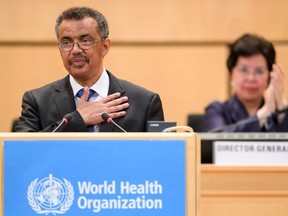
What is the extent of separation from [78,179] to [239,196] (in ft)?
3.33

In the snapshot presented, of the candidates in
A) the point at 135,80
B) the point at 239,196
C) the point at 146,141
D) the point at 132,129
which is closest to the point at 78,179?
the point at 146,141

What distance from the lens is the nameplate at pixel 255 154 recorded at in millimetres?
2859

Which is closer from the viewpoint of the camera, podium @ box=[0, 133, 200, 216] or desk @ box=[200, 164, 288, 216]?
podium @ box=[0, 133, 200, 216]

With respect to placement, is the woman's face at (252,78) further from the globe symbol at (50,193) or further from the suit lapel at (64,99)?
the globe symbol at (50,193)

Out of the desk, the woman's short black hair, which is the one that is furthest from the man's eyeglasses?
the woman's short black hair

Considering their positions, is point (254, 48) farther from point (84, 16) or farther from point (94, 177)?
point (94, 177)

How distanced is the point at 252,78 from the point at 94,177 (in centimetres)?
194

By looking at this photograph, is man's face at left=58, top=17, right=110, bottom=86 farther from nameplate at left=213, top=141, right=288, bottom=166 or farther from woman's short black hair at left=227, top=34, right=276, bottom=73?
woman's short black hair at left=227, top=34, right=276, bottom=73

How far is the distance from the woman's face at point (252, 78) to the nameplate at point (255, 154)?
829mm

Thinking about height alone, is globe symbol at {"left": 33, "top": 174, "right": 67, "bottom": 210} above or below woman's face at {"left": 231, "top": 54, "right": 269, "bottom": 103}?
below

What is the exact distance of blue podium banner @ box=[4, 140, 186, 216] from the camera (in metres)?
1.85

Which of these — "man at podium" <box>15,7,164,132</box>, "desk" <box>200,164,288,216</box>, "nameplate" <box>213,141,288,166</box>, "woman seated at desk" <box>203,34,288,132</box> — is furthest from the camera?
"woman seated at desk" <box>203,34,288,132</box>

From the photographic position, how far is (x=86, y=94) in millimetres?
2330

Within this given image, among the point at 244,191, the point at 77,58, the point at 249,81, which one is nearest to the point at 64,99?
the point at 77,58
